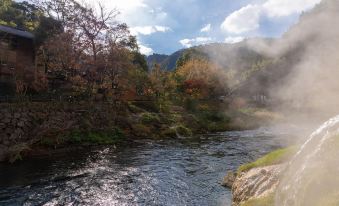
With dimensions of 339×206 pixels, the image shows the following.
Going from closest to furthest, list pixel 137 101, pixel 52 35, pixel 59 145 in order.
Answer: pixel 59 145 < pixel 52 35 < pixel 137 101

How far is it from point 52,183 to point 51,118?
47.8ft

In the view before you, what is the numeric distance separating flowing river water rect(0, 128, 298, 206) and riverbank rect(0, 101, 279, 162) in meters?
2.84

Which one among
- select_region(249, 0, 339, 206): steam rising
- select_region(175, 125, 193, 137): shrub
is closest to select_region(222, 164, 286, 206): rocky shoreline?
select_region(249, 0, 339, 206): steam rising

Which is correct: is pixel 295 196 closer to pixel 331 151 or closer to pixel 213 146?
pixel 331 151

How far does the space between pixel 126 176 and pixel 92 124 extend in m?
17.1

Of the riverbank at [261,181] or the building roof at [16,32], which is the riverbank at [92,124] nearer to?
the building roof at [16,32]

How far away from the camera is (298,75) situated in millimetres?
36844

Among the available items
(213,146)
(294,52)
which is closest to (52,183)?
(213,146)

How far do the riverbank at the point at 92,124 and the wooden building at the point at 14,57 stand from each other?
23.1 ft

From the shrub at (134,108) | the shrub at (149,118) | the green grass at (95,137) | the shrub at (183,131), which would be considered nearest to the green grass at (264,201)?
the green grass at (95,137)

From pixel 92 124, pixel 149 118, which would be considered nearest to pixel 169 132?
pixel 149 118

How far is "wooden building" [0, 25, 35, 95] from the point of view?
34.8m

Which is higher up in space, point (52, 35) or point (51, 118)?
point (52, 35)

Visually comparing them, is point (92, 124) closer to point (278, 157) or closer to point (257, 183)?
point (278, 157)
